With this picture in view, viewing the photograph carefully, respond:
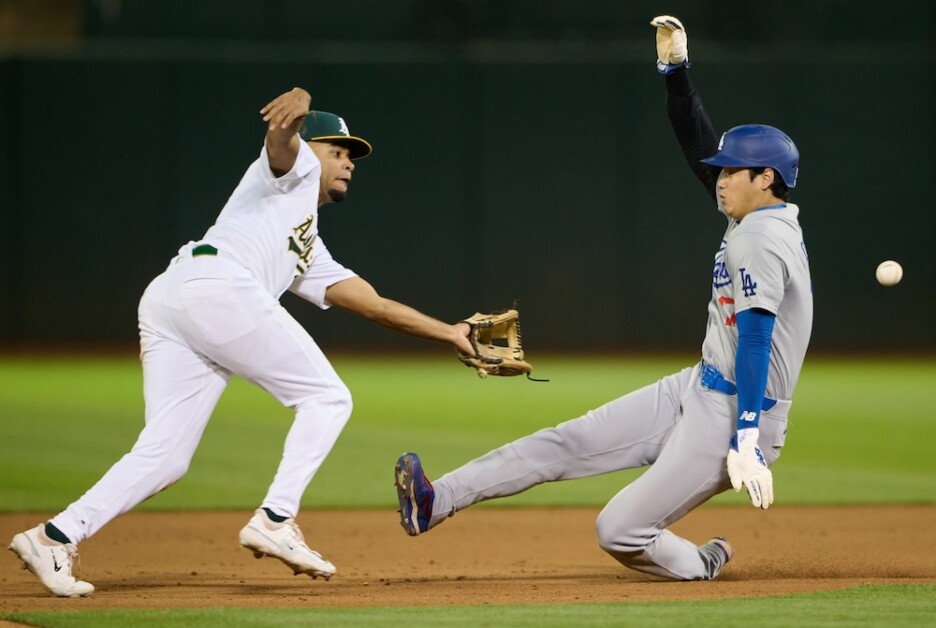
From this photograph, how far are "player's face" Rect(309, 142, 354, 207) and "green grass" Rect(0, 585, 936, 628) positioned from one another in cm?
144

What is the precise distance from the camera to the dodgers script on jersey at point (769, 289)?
Answer: 156 inches

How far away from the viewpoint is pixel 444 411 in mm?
10102

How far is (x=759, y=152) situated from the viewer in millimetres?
4195

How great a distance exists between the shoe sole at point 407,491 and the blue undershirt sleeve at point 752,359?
1.10m

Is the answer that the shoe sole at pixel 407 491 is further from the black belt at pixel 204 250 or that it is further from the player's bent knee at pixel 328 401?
the black belt at pixel 204 250

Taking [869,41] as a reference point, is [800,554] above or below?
below

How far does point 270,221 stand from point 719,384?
1527 millimetres

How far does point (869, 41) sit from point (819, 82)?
882 millimetres

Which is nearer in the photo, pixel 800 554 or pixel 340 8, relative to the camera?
pixel 800 554

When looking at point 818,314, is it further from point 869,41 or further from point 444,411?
point 444,411

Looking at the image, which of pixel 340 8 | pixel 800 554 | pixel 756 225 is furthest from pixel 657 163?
pixel 756 225

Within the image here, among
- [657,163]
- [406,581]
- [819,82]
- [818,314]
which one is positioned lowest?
[406,581]

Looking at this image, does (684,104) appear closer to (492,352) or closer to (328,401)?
(492,352)

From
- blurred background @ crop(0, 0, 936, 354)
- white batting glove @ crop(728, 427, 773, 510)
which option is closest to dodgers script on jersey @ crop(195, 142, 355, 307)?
white batting glove @ crop(728, 427, 773, 510)
